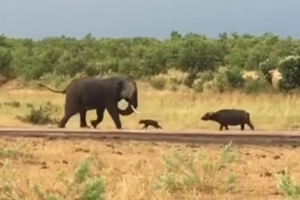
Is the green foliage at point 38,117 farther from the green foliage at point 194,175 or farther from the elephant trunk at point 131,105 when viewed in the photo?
the green foliage at point 194,175

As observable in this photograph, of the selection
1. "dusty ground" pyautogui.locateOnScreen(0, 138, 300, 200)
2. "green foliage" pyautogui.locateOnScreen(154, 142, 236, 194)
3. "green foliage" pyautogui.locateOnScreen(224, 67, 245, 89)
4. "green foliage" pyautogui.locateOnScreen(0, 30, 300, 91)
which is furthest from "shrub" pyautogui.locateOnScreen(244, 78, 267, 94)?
"green foliage" pyautogui.locateOnScreen(154, 142, 236, 194)

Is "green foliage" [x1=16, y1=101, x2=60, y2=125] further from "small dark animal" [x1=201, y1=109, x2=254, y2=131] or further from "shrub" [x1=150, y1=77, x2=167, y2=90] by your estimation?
"shrub" [x1=150, y1=77, x2=167, y2=90]

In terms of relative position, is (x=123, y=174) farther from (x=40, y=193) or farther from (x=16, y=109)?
(x=16, y=109)

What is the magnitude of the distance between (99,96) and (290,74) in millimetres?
19263

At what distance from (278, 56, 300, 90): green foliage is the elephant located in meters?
18.2

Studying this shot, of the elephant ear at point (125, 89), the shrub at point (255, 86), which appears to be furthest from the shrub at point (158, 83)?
the elephant ear at point (125, 89)

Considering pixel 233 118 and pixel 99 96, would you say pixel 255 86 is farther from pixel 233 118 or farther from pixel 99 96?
pixel 99 96

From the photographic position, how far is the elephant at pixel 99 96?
23.5 meters

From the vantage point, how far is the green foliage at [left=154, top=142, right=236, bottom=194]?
1038cm

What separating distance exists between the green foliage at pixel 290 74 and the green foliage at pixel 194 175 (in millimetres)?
29833

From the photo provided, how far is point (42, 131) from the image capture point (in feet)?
58.9

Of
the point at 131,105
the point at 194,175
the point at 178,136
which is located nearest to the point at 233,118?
the point at 131,105

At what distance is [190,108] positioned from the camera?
3481 cm

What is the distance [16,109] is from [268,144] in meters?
20.9
